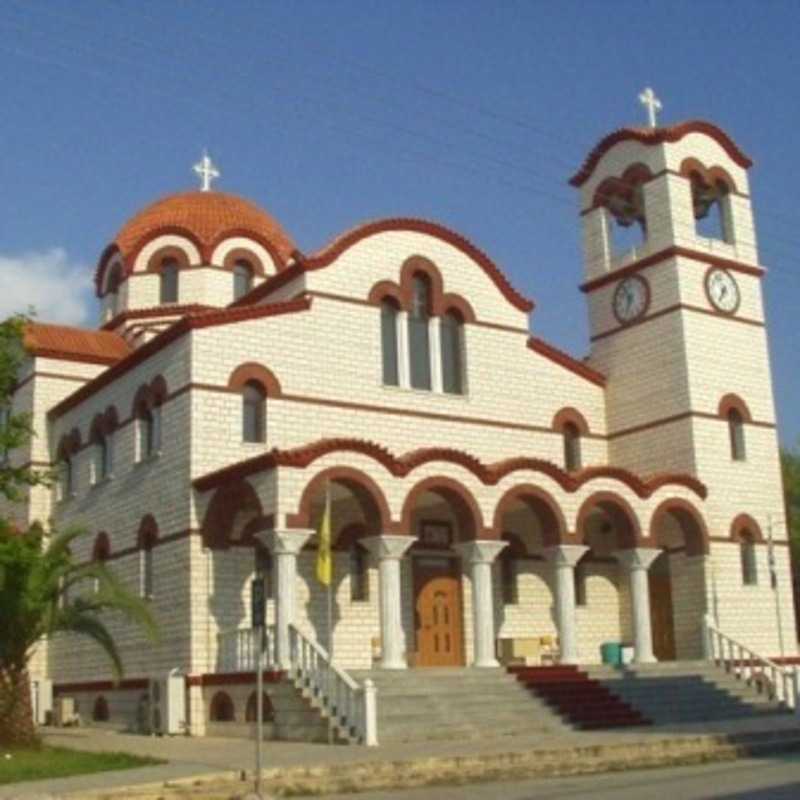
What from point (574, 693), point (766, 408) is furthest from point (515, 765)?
point (766, 408)

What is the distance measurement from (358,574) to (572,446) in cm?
683

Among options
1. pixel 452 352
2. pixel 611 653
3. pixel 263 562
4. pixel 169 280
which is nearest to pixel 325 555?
pixel 263 562

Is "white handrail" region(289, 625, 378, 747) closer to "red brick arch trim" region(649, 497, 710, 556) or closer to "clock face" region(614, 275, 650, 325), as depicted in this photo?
"red brick arch trim" region(649, 497, 710, 556)

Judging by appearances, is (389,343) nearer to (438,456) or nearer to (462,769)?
(438,456)

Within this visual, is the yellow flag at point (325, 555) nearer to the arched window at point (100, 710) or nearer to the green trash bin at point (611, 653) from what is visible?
the arched window at point (100, 710)

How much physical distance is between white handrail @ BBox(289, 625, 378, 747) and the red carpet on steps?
4.34m

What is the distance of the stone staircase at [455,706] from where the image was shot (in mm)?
20609

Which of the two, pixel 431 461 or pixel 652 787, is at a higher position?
pixel 431 461

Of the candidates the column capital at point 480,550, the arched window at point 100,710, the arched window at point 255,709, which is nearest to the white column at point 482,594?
the column capital at point 480,550

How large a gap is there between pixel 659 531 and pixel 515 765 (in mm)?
13143

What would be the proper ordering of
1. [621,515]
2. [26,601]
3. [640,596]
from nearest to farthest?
[26,601], [640,596], [621,515]

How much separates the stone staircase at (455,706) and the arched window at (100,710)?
8239 millimetres

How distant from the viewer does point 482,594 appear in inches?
966

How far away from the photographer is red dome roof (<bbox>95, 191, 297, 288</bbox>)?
3647cm
